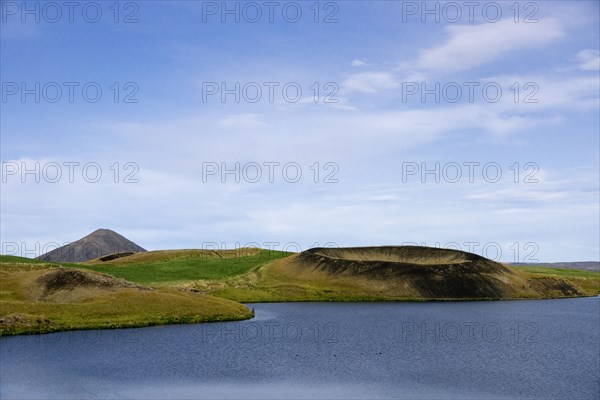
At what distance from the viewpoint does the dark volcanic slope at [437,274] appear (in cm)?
16062

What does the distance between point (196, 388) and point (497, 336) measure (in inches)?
1986

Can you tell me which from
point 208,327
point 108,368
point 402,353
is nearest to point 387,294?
point 208,327

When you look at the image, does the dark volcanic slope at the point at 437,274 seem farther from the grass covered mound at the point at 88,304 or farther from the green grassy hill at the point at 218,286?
the grass covered mound at the point at 88,304

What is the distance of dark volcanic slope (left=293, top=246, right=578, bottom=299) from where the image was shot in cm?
16062

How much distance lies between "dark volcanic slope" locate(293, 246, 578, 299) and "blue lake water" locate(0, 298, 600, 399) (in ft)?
179

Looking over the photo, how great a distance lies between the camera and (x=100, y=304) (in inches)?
3839

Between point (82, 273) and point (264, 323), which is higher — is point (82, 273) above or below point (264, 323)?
above

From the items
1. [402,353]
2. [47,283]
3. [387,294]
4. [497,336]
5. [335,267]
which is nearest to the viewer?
[402,353]

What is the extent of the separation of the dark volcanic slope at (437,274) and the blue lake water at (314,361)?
179 ft

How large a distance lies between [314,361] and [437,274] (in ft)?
344

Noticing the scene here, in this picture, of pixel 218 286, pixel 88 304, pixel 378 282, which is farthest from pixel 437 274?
pixel 88 304

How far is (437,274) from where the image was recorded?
538ft

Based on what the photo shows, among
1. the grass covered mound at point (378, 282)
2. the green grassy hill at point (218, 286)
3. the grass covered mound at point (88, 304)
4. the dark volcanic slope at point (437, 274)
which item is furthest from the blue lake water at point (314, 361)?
the dark volcanic slope at point (437, 274)

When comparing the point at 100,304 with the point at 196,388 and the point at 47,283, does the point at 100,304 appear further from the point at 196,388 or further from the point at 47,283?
the point at 196,388
